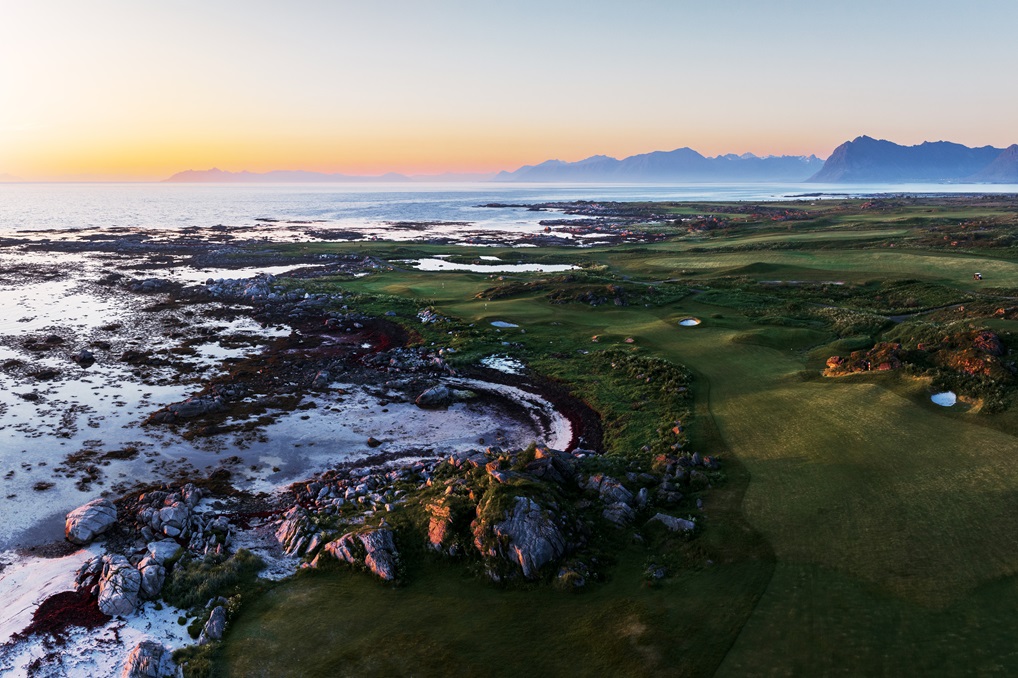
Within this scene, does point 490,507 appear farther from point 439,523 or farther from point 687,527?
point 687,527

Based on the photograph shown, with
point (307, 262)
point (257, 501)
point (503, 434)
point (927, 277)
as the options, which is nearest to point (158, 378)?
point (257, 501)

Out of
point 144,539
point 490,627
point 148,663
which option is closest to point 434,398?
point 144,539

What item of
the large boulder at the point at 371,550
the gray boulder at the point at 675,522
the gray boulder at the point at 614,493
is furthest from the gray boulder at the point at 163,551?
the gray boulder at the point at 675,522

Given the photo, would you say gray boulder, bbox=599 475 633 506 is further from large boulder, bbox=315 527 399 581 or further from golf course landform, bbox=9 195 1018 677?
large boulder, bbox=315 527 399 581

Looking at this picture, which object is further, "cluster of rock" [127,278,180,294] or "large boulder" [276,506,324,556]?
"cluster of rock" [127,278,180,294]

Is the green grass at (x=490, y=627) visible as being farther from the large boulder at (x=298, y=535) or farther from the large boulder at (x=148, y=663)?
the large boulder at (x=298, y=535)

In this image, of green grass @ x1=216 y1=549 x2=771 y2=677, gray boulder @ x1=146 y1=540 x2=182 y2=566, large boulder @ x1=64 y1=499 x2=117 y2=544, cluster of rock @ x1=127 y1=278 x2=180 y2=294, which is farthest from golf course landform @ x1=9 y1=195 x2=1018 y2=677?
cluster of rock @ x1=127 y1=278 x2=180 y2=294
